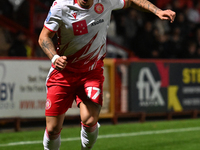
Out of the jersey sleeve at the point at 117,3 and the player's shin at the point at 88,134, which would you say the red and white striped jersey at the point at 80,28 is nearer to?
the jersey sleeve at the point at 117,3

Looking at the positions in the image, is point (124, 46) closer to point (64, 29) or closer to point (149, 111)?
point (149, 111)

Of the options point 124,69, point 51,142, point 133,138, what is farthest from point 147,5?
point 124,69

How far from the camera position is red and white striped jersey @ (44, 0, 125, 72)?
4828 mm

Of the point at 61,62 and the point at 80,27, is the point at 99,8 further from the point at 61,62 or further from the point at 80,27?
the point at 61,62

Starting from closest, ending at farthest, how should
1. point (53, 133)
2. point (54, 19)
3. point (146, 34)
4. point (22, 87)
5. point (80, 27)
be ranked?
point (54, 19)
point (80, 27)
point (53, 133)
point (22, 87)
point (146, 34)

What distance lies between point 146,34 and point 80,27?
328 inches

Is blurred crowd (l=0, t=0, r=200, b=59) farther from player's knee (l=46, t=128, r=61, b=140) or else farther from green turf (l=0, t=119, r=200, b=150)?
player's knee (l=46, t=128, r=61, b=140)

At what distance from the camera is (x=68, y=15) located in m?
4.87

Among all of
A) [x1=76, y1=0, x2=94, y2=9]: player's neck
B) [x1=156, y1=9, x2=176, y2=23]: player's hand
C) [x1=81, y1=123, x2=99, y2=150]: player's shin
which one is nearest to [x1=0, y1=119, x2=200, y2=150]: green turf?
[x1=81, y1=123, x2=99, y2=150]: player's shin

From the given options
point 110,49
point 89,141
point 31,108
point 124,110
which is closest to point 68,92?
point 89,141

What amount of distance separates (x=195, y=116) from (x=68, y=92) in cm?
→ 693

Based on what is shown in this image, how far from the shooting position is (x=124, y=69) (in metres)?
10.5

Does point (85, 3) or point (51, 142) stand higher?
point (85, 3)

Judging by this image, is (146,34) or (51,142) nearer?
(51,142)
